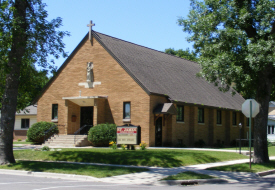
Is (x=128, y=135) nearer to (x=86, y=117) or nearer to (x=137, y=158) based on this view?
(x=137, y=158)

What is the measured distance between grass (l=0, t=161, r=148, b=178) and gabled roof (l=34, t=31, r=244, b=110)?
38.0ft

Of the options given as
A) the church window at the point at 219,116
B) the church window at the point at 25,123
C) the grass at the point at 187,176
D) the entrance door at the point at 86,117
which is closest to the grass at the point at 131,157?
the grass at the point at 187,176

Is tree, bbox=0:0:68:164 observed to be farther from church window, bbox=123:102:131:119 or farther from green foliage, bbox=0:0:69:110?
church window, bbox=123:102:131:119

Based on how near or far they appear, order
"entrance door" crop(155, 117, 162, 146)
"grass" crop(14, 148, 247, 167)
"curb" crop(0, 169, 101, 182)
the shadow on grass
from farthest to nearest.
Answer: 1. "entrance door" crop(155, 117, 162, 146)
2. "grass" crop(14, 148, 247, 167)
3. the shadow on grass
4. "curb" crop(0, 169, 101, 182)

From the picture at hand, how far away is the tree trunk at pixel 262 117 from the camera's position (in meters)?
18.1

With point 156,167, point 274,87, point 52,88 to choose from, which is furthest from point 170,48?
point 156,167

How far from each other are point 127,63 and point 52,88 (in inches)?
293

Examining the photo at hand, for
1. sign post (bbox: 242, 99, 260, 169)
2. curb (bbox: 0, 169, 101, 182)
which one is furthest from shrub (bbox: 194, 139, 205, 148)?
curb (bbox: 0, 169, 101, 182)

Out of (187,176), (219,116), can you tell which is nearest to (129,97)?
(219,116)

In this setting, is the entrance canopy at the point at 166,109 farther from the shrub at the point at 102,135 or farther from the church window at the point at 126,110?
the shrub at the point at 102,135

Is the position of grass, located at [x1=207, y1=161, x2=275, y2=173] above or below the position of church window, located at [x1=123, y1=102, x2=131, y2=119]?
below

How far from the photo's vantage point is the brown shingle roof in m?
28.9

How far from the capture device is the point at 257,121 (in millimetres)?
18281

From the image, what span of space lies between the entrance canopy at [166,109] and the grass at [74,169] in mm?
11253
